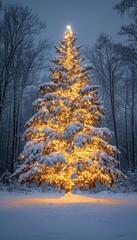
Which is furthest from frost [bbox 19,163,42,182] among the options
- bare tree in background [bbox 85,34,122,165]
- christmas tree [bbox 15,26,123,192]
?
bare tree in background [bbox 85,34,122,165]

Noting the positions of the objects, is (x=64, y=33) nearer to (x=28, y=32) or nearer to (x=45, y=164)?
(x=28, y=32)

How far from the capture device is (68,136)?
13.4 meters

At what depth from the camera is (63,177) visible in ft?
43.6

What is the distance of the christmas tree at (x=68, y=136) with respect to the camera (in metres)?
13.2

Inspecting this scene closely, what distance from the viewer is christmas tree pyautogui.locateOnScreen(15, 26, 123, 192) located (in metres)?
13.2

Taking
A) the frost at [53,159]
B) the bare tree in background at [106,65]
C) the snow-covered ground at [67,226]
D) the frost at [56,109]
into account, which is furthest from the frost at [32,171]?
the bare tree in background at [106,65]

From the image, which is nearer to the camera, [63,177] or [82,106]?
[63,177]

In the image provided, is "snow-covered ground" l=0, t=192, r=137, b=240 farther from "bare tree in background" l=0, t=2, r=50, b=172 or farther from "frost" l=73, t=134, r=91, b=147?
"bare tree in background" l=0, t=2, r=50, b=172

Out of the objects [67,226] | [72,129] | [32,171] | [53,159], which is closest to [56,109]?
[72,129]

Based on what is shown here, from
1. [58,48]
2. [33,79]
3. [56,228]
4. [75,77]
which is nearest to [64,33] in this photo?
[58,48]

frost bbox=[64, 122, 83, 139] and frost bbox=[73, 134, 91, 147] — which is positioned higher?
frost bbox=[64, 122, 83, 139]

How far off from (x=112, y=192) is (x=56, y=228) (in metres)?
11.2

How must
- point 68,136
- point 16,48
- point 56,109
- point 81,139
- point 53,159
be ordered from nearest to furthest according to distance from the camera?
point 53,159 < point 81,139 < point 68,136 < point 56,109 < point 16,48

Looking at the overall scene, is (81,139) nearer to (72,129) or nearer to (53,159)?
(72,129)
